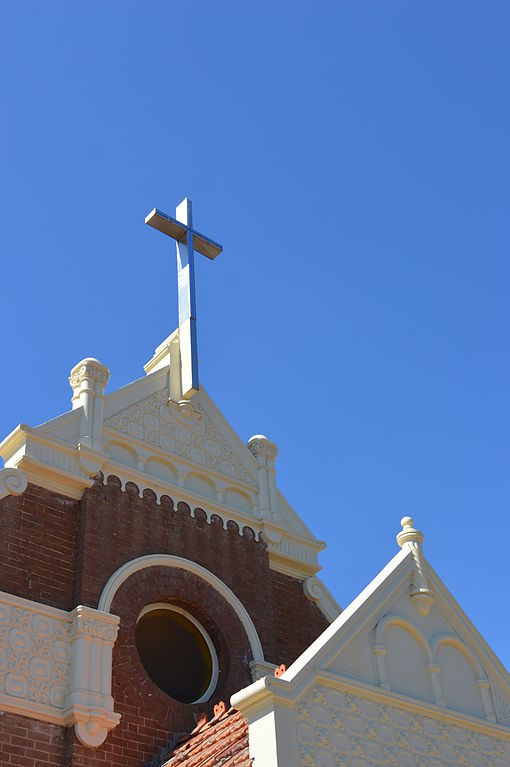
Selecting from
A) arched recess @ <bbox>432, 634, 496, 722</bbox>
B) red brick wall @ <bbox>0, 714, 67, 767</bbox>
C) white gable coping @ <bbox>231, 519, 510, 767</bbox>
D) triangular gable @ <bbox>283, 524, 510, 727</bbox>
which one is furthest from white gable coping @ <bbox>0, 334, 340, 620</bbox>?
arched recess @ <bbox>432, 634, 496, 722</bbox>

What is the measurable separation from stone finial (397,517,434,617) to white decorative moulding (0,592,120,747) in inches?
161

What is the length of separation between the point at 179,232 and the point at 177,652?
313 inches

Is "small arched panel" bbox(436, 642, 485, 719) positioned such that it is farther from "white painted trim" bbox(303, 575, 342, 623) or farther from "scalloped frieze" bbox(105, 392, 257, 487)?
"scalloped frieze" bbox(105, 392, 257, 487)

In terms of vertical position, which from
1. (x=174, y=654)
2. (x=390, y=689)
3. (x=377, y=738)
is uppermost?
(x=174, y=654)

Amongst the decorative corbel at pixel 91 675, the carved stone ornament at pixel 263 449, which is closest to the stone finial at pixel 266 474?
the carved stone ornament at pixel 263 449

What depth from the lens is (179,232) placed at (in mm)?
20234

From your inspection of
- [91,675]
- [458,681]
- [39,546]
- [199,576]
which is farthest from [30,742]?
[458,681]

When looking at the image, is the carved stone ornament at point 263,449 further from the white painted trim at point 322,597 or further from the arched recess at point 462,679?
the arched recess at point 462,679

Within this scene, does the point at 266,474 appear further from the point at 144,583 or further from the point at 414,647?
the point at 414,647

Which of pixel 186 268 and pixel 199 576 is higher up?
pixel 186 268

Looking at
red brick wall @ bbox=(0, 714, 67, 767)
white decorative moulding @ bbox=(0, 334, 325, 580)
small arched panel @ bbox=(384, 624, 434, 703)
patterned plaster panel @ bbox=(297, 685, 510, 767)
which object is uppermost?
white decorative moulding @ bbox=(0, 334, 325, 580)

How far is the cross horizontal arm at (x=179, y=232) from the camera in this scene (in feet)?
65.6

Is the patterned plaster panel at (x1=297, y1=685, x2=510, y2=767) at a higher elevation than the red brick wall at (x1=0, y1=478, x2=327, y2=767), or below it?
below

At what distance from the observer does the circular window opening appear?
15.7 meters
